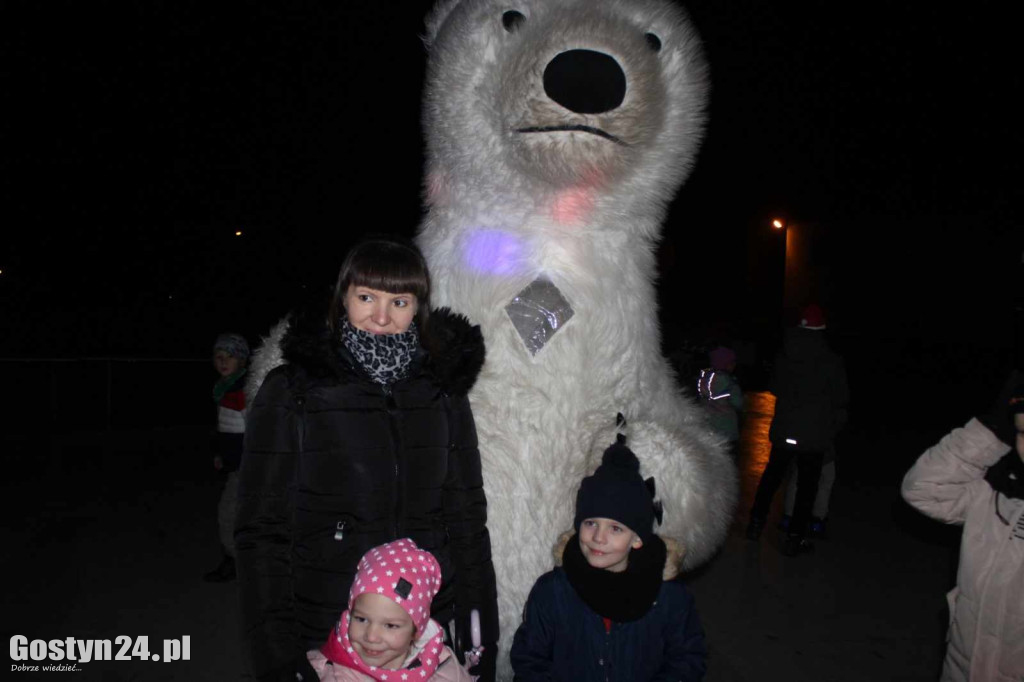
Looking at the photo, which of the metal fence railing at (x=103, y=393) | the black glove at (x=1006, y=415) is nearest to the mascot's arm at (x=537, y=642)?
the black glove at (x=1006, y=415)

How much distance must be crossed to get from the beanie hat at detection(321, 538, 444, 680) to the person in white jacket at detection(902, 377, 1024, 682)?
4.90 ft

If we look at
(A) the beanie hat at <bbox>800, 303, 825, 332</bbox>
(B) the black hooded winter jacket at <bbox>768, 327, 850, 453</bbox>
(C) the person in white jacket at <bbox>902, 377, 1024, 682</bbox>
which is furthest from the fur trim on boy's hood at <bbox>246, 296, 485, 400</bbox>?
(A) the beanie hat at <bbox>800, 303, 825, 332</bbox>

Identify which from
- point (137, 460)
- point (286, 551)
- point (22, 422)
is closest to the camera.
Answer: point (286, 551)

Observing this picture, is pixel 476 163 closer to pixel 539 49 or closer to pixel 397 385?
pixel 539 49

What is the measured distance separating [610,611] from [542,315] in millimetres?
780

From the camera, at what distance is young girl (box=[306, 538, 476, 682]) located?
157 cm

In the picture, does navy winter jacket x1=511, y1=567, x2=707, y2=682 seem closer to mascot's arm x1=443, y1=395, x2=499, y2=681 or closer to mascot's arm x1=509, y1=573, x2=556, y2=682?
mascot's arm x1=509, y1=573, x2=556, y2=682

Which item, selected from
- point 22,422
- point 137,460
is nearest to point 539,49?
point 137,460

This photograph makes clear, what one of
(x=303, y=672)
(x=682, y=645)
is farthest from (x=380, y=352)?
(x=682, y=645)

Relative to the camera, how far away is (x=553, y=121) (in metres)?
1.83

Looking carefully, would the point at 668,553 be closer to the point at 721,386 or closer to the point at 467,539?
the point at 467,539

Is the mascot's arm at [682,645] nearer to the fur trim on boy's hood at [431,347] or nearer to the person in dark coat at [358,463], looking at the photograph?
the person in dark coat at [358,463]

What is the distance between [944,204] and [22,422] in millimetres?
14675

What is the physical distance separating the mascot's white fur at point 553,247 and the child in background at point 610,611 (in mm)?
188
